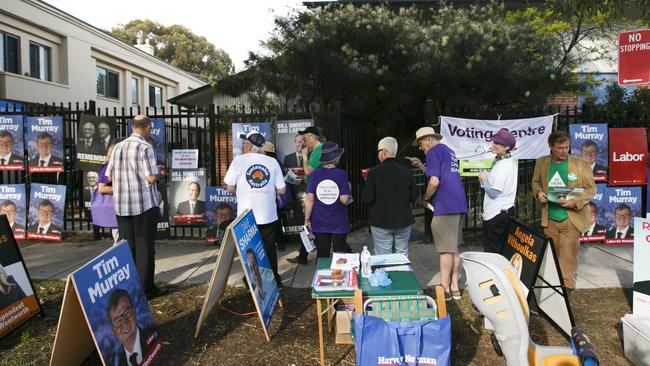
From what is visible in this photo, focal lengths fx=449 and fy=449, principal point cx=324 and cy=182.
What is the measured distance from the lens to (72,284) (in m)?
2.86

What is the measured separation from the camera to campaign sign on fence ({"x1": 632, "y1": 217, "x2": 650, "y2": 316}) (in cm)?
391

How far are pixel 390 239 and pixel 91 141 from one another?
5.79 m

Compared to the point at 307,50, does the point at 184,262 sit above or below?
below

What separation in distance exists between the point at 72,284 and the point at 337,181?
8.63ft

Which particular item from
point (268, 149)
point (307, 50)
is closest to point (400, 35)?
point (307, 50)

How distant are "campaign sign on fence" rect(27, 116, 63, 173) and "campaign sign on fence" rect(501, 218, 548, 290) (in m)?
7.47

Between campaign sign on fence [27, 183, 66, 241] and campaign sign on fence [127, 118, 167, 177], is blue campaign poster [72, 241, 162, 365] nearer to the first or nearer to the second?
campaign sign on fence [127, 118, 167, 177]

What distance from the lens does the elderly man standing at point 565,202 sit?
4539mm

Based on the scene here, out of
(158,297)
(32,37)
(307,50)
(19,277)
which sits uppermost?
(32,37)

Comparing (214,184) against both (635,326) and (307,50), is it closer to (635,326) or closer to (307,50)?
(307,50)

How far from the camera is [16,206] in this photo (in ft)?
25.8

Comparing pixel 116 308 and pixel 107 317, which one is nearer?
pixel 107 317

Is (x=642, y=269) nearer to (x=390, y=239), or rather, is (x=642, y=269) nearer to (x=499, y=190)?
(x=499, y=190)

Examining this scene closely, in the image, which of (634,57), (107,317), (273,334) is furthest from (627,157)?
(107,317)
